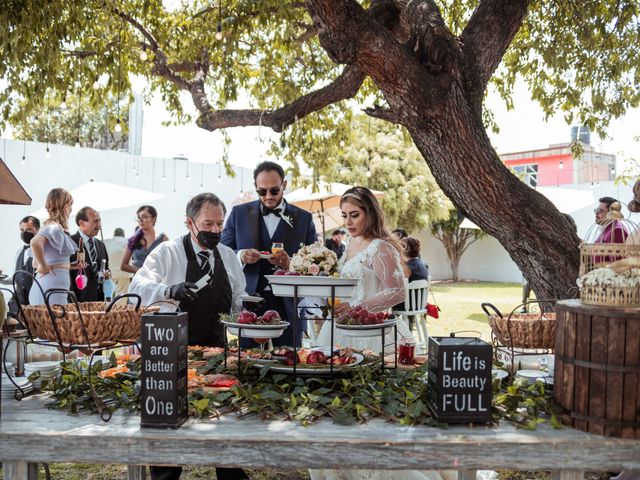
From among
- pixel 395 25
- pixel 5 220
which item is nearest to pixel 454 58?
pixel 395 25

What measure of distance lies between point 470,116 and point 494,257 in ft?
69.9

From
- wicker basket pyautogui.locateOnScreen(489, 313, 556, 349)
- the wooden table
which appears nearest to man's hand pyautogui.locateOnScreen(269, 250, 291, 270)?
wicker basket pyautogui.locateOnScreen(489, 313, 556, 349)

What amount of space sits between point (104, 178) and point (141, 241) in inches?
327

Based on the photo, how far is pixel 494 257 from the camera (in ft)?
80.9

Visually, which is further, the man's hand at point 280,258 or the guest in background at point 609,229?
the man's hand at point 280,258

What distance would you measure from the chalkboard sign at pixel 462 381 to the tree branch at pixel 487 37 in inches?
119

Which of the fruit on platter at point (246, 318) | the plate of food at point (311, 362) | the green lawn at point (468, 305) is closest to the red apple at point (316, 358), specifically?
the plate of food at point (311, 362)

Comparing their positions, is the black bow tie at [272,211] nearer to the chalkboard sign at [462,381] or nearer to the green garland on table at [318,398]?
the green garland on table at [318,398]

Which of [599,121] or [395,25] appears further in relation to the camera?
[599,121]

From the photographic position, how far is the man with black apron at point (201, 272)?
3406 millimetres

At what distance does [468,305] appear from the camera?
14852 mm

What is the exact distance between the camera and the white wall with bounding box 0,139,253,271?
12984 mm

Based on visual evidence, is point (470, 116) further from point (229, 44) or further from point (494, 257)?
point (494, 257)

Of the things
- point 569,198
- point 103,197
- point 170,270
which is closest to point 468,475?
point 170,270
